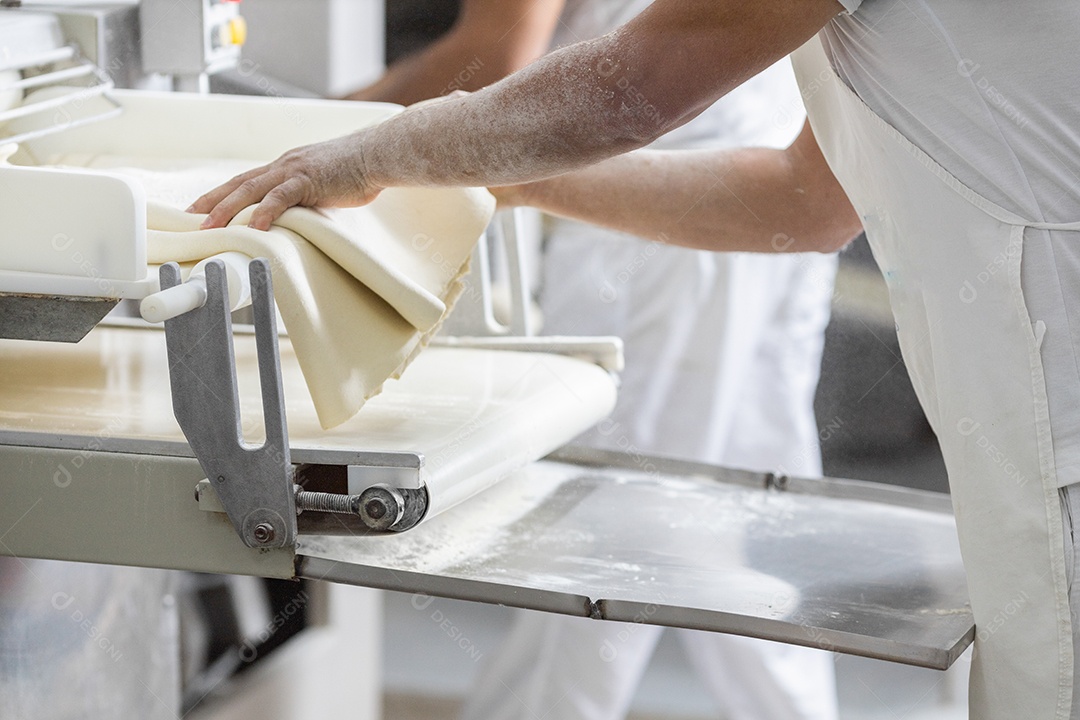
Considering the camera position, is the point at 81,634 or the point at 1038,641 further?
the point at 81,634

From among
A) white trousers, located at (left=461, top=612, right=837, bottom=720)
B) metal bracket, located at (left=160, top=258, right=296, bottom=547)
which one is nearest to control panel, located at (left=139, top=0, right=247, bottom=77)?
metal bracket, located at (left=160, top=258, right=296, bottom=547)

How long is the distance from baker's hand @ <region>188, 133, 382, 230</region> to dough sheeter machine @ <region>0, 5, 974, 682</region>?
10 centimetres

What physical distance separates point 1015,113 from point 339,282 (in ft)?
1.58

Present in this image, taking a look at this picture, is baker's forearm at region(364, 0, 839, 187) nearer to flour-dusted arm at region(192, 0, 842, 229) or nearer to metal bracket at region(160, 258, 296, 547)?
flour-dusted arm at region(192, 0, 842, 229)

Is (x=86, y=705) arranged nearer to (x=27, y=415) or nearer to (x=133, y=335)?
(x=133, y=335)

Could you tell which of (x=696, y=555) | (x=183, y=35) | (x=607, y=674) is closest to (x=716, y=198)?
(x=696, y=555)

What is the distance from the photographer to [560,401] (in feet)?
3.58

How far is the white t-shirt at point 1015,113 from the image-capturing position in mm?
782

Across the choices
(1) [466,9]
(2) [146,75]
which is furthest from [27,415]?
(1) [466,9]

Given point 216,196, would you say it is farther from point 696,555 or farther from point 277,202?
point 696,555

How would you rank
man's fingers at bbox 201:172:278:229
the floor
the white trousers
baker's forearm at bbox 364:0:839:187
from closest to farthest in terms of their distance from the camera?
baker's forearm at bbox 364:0:839:187 → man's fingers at bbox 201:172:278:229 → the white trousers → the floor

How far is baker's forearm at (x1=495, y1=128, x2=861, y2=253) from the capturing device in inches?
44.9

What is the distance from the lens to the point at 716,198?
114 cm

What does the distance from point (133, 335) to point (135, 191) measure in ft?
1.73
